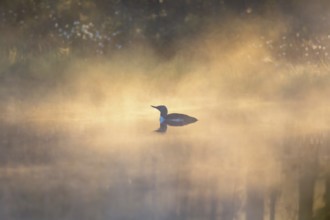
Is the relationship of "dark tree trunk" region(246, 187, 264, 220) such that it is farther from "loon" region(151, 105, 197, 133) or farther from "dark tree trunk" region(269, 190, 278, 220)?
"loon" region(151, 105, 197, 133)

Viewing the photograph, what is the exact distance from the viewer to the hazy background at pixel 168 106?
211cm

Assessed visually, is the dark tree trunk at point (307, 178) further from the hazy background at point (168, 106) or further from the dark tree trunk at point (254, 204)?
the dark tree trunk at point (254, 204)

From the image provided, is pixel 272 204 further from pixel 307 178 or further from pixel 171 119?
pixel 171 119

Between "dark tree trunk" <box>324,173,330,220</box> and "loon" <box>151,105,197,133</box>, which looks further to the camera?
"loon" <box>151,105,197,133</box>

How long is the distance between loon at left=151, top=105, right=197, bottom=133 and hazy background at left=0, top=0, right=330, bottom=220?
2cm

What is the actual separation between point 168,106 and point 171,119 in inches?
3.3

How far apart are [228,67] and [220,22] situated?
0.65 feet

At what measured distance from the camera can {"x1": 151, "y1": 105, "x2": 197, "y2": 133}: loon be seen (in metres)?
2.49

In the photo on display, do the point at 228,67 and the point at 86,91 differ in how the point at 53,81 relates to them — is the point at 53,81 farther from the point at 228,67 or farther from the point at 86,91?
the point at 228,67

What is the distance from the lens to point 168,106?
101 inches

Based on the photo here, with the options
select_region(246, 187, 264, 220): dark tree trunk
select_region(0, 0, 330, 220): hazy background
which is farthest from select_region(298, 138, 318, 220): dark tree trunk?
select_region(246, 187, 264, 220): dark tree trunk

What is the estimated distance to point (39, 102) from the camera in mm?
2500

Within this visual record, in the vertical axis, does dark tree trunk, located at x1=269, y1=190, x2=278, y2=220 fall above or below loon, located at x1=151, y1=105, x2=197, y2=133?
below

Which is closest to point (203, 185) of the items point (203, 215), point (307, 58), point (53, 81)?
point (203, 215)
